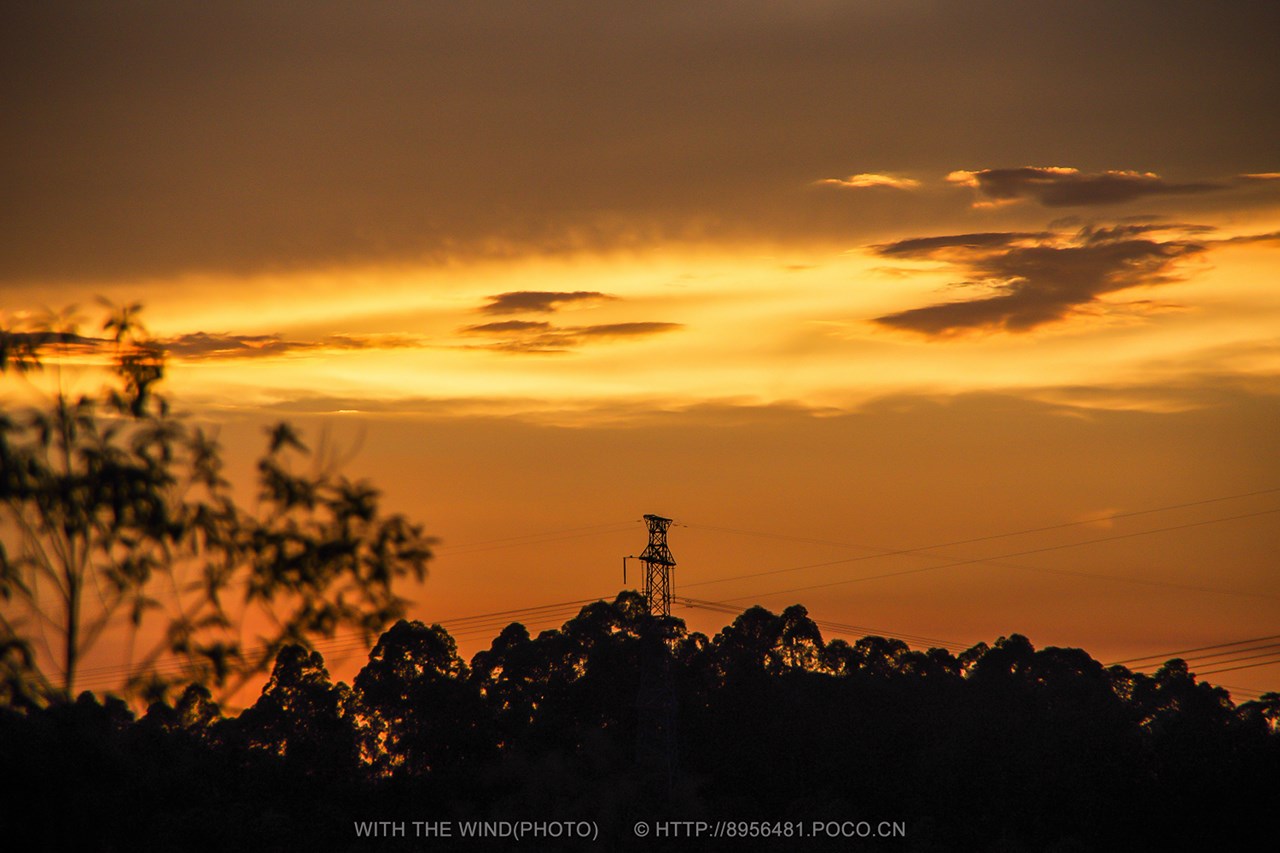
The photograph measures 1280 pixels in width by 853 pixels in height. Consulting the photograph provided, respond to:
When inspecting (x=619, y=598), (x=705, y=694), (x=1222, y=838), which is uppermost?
(x=619, y=598)

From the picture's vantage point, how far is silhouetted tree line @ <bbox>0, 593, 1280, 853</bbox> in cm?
7181

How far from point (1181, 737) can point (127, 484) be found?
2949 inches

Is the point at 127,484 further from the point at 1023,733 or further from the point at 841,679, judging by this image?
the point at 841,679

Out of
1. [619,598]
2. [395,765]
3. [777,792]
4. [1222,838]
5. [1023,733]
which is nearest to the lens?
[1222,838]

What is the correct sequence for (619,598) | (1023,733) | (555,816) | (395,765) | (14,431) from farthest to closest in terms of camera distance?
(619,598) → (395,765) → (1023,733) → (555,816) → (14,431)

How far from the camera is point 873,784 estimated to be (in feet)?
300

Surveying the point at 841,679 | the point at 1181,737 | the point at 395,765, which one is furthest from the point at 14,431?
the point at 841,679

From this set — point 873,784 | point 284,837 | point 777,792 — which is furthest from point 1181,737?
point 284,837

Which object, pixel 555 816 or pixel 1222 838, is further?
pixel 1222 838

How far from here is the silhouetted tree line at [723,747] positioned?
71812mm

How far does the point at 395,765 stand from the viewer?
103 meters

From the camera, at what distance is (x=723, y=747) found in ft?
331

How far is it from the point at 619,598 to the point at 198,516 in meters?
102

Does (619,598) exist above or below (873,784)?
above
